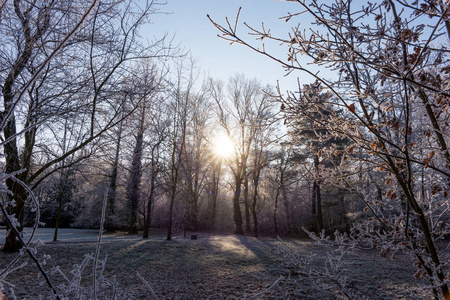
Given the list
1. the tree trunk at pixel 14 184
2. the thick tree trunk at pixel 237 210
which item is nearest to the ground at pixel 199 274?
the tree trunk at pixel 14 184

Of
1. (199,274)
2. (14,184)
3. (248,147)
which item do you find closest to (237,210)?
(248,147)

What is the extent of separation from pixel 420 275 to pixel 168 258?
8861 mm

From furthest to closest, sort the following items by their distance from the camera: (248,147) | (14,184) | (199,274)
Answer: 1. (248,147)
2. (199,274)
3. (14,184)

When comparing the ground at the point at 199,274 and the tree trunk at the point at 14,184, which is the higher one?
the tree trunk at the point at 14,184

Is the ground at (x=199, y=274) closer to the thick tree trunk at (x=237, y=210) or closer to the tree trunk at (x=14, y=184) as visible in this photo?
the tree trunk at (x=14, y=184)

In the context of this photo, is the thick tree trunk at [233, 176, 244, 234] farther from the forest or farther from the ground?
the ground

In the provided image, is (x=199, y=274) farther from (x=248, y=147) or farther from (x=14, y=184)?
(x=248, y=147)

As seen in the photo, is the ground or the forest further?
the ground

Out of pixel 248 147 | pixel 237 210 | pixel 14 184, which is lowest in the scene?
pixel 237 210

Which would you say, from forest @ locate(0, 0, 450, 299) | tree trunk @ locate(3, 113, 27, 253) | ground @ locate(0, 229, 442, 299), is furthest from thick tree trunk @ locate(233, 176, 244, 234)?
tree trunk @ locate(3, 113, 27, 253)

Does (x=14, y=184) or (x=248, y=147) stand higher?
(x=248, y=147)

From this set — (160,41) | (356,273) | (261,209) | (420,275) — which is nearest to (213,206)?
(261,209)

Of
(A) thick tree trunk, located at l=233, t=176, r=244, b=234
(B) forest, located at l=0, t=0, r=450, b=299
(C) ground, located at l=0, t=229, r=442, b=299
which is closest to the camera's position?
(B) forest, located at l=0, t=0, r=450, b=299

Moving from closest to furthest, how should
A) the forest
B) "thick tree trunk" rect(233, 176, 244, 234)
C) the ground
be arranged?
1. the forest
2. the ground
3. "thick tree trunk" rect(233, 176, 244, 234)
